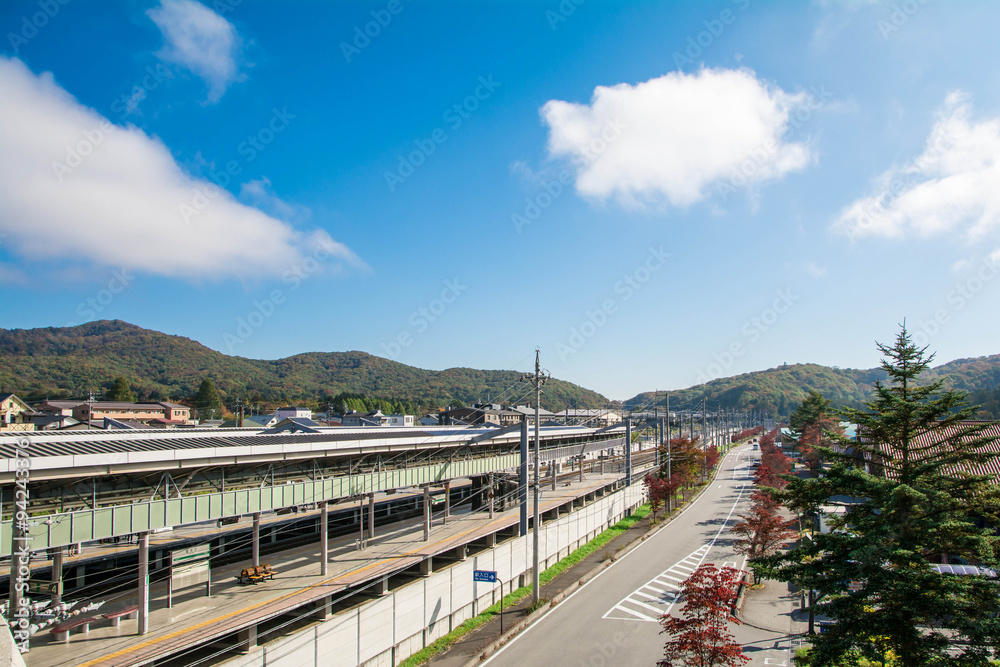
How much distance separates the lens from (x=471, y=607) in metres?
22.9

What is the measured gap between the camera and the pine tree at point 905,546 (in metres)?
11.6

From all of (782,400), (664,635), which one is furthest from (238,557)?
(782,400)

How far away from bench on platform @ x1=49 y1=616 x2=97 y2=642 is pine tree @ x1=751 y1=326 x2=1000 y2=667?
55.1 feet

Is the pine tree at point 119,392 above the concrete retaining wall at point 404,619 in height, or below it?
above

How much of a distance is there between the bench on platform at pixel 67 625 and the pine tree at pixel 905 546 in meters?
16.8

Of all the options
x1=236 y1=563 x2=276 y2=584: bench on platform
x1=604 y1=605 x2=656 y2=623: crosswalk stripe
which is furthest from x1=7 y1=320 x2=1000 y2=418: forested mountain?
x1=236 y1=563 x2=276 y2=584: bench on platform

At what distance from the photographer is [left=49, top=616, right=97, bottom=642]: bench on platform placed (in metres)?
13.3

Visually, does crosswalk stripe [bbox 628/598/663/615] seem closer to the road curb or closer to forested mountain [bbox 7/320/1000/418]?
the road curb

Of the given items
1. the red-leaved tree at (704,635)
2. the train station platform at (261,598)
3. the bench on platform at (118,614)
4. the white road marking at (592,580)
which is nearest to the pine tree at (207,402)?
the train station platform at (261,598)

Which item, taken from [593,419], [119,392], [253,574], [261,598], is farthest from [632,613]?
[119,392]

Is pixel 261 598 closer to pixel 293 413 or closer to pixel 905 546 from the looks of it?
pixel 905 546

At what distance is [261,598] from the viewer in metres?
16.9

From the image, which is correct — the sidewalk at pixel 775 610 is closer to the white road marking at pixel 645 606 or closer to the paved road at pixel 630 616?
the paved road at pixel 630 616

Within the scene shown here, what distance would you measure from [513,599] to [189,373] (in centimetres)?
14196
